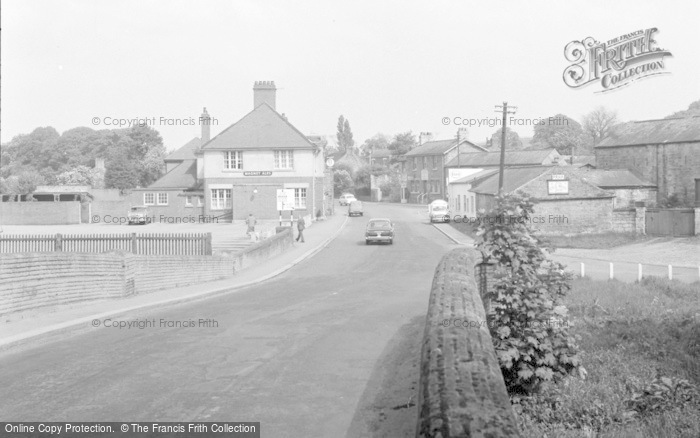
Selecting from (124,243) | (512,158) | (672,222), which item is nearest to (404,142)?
(512,158)

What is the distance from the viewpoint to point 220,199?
200 feet

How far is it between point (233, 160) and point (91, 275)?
42355mm

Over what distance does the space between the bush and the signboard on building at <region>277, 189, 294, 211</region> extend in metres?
44.9

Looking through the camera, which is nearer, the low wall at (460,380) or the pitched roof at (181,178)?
the low wall at (460,380)

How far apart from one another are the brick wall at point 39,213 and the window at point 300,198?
21810mm

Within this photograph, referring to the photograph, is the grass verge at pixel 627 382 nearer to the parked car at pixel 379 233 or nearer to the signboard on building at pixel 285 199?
the parked car at pixel 379 233

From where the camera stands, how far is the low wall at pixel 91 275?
15406mm

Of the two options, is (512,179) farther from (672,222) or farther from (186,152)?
(186,152)

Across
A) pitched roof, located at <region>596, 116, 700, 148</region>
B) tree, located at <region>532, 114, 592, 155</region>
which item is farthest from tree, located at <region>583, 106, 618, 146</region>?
pitched roof, located at <region>596, 116, 700, 148</region>

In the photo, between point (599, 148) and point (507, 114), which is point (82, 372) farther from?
point (599, 148)

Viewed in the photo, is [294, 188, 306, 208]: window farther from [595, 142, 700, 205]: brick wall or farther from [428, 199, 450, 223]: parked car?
[595, 142, 700, 205]: brick wall

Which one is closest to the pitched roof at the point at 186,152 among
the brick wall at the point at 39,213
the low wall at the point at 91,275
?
the brick wall at the point at 39,213

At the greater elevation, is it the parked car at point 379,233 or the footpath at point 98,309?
the parked car at point 379,233

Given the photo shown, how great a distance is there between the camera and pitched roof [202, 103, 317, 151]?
59656 mm
